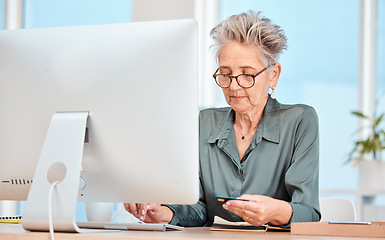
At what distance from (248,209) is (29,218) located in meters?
0.54

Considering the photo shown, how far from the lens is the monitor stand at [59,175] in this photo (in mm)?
1186

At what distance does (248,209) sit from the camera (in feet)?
4.25

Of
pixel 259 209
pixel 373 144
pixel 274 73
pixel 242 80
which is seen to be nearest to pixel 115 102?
pixel 259 209

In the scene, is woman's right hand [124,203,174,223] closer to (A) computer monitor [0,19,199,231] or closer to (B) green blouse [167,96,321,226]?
(B) green blouse [167,96,321,226]

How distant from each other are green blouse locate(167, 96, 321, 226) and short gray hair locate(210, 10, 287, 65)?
0.20 m

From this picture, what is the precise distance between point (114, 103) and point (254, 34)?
0.75m

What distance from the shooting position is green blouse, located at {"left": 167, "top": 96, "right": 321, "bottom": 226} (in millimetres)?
1682

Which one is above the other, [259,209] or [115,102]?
[115,102]

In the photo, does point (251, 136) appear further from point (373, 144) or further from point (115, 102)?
point (373, 144)

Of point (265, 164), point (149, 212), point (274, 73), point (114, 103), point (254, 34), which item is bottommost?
point (149, 212)

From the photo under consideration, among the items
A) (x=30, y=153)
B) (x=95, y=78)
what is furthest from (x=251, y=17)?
(x=30, y=153)

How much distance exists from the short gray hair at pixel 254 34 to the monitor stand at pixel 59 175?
0.76 metres

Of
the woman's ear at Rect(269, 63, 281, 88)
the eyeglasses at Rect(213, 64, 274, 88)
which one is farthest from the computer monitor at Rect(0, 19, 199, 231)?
the woman's ear at Rect(269, 63, 281, 88)

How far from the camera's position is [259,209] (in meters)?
1.31
